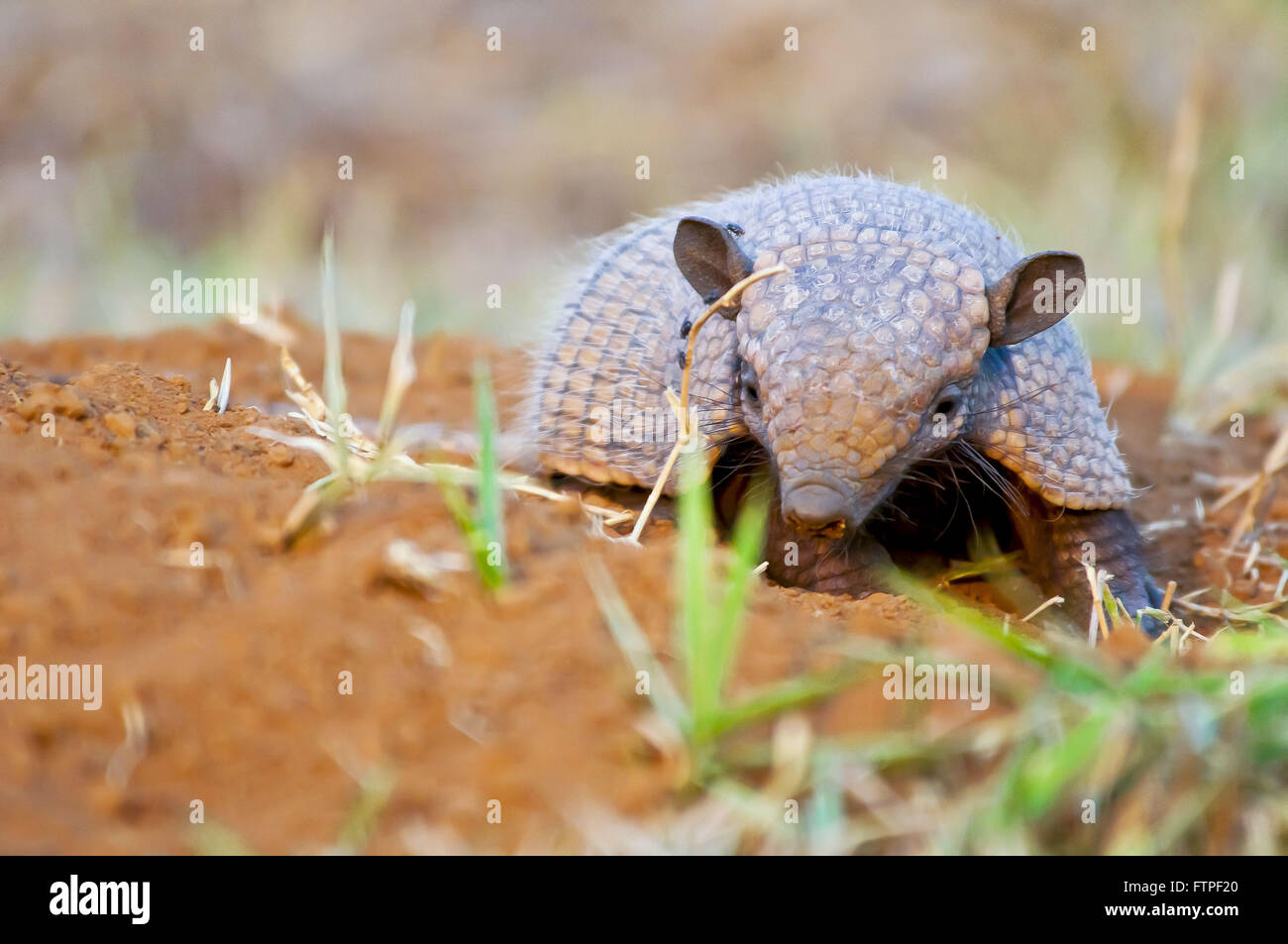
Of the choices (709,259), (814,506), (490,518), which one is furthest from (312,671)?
(709,259)

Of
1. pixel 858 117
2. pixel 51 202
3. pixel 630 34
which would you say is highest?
pixel 630 34

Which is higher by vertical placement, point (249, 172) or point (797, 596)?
point (249, 172)

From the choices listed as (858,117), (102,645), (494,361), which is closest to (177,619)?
(102,645)

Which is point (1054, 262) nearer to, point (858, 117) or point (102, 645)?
point (102, 645)

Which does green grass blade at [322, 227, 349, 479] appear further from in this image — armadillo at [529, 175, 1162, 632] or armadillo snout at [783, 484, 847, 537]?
armadillo snout at [783, 484, 847, 537]

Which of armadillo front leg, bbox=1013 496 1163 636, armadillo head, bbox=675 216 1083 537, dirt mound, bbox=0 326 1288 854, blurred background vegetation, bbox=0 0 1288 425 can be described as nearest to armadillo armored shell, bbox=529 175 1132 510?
armadillo head, bbox=675 216 1083 537

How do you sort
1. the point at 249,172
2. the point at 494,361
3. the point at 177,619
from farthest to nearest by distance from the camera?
the point at 249,172
the point at 494,361
the point at 177,619

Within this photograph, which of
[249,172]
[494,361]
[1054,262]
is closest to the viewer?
[1054,262]
